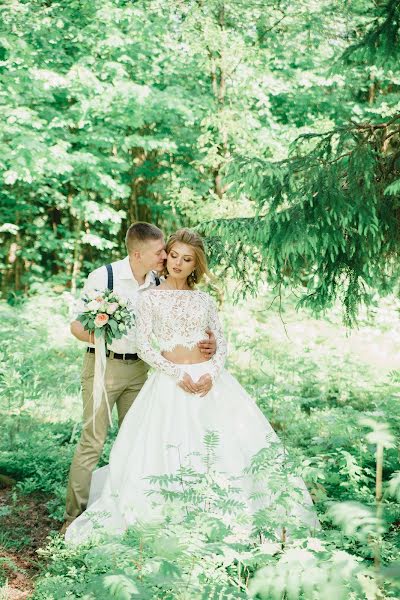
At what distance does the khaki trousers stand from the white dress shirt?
0.11m

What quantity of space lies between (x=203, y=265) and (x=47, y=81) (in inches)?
250

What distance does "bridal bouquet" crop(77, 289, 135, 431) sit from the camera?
394 cm

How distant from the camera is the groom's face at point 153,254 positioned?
13.8 feet

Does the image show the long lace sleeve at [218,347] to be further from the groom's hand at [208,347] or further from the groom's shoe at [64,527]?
the groom's shoe at [64,527]

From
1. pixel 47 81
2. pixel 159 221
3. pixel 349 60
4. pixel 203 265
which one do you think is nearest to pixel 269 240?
pixel 203 265

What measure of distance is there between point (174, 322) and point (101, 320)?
61cm

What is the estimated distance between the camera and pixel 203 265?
429 centimetres

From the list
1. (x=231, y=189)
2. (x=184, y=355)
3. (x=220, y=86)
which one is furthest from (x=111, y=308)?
(x=220, y=86)

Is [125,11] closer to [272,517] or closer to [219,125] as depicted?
[219,125]

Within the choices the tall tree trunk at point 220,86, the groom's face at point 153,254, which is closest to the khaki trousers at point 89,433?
the groom's face at point 153,254

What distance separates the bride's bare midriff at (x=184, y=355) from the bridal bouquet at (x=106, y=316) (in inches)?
16.1

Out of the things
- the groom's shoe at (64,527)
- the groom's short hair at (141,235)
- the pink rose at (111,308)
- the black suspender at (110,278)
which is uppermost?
Result: the groom's short hair at (141,235)

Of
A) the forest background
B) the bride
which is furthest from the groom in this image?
the forest background

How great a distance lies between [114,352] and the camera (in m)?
4.35
